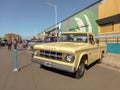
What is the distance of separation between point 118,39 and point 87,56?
29.9 ft

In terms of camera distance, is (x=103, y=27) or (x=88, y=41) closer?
(x=88, y=41)

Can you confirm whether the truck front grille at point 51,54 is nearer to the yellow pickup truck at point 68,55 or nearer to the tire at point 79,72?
the yellow pickup truck at point 68,55

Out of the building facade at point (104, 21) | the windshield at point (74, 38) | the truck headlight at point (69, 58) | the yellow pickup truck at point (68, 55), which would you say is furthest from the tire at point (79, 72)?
the building facade at point (104, 21)

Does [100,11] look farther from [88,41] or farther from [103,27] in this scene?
[88,41]

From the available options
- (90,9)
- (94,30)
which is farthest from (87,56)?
(90,9)

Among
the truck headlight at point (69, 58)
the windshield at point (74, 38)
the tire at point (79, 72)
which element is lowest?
the tire at point (79, 72)

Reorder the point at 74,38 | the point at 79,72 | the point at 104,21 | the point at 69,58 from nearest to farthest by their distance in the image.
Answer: the point at 69,58 < the point at 79,72 < the point at 74,38 < the point at 104,21

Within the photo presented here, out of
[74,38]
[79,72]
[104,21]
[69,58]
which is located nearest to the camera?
[69,58]

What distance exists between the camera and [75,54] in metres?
6.27

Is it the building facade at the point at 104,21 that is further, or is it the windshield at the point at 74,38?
the building facade at the point at 104,21

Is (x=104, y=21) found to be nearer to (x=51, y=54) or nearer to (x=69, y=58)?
(x=51, y=54)

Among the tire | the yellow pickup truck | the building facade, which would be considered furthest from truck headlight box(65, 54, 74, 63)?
the building facade

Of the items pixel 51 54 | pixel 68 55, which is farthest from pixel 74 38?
pixel 68 55

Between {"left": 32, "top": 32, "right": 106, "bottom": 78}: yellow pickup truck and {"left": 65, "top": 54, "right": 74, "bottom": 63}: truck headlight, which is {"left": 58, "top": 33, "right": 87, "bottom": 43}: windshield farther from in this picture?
{"left": 65, "top": 54, "right": 74, "bottom": 63}: truck headlight
